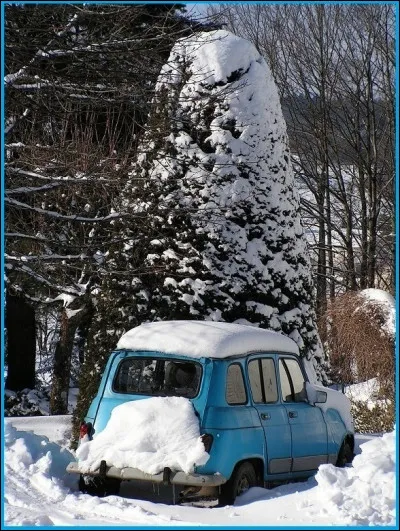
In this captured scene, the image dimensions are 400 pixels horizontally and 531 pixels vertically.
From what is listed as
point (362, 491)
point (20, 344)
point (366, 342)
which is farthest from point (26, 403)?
point (362, 491)

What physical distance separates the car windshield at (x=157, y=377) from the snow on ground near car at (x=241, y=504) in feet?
3.03

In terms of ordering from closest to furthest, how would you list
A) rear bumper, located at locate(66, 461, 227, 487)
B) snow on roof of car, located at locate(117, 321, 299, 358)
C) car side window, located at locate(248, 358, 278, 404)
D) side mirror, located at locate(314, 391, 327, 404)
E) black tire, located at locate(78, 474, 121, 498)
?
1. rear bumper, located at locate(66, 461, 227, 487)
2. black tire, located at locate(78, 474, 121, 498)
3. snow on roof of car, located at locate(117, 321, 299, 358)
4. car side window, located at locate(248, 358, 278, 404)
5. side mirror, located at locate(314, 391, 327, 404)

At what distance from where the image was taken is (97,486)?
293 inches

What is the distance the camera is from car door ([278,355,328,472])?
827 centimetres

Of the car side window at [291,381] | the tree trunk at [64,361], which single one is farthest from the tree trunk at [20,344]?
the car side window at [291,381]

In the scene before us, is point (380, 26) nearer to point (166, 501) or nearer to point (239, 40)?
point (239, 40)

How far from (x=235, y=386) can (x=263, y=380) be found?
0.57 m

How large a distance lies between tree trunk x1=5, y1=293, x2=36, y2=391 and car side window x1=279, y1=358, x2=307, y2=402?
1236 centimetres

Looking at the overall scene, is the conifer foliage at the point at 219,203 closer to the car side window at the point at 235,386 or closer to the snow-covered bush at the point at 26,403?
the car side window at the point at 235,386

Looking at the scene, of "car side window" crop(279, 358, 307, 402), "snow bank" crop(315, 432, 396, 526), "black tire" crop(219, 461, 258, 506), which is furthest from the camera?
"car side window" crop(279, 358, 307, 402)

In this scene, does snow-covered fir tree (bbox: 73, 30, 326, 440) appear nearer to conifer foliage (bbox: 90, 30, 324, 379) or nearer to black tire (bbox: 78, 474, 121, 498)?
conifer foliage (bbox: 90, 30, 324, 379)

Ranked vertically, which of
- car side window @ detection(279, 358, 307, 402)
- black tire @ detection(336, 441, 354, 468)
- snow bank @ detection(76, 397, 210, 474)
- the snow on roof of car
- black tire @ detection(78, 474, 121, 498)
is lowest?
black tire @ detection(336, 441, 354, 468)

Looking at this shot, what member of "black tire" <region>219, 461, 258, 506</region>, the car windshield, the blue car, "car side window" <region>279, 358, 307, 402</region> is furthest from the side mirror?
the car windshield

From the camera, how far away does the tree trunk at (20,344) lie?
20312 millimetres
